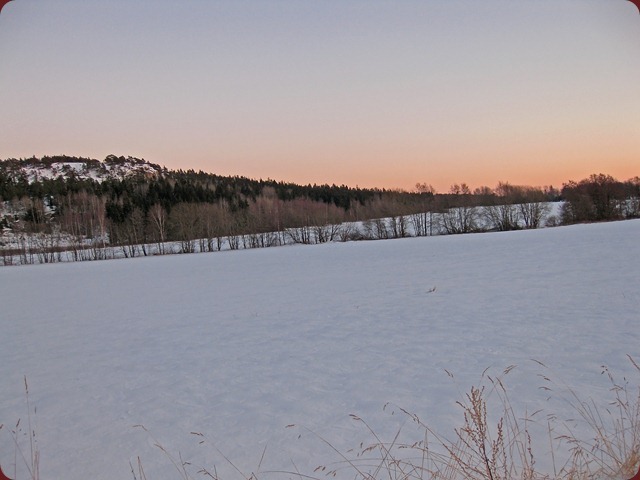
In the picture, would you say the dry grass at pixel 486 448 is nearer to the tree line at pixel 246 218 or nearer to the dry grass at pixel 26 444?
the dry grass at pixel 26 444

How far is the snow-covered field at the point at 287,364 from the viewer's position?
4.09m

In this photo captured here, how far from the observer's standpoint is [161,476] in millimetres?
3510

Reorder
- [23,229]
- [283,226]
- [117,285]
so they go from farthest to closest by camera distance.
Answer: [283,226] < [23,229] < [117,285]

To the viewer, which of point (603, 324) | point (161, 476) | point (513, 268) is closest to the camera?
point (161, 476)

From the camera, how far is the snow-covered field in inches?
161

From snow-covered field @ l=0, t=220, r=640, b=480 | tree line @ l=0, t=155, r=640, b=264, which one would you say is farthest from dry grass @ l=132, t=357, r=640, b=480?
tree line @ l=0, t=155, r=640, b=264

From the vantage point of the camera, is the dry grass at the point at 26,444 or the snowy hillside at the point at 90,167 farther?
the snowy hillside at the point at 90,167

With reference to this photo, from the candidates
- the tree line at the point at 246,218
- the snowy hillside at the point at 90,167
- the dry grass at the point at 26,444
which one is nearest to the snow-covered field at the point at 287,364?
the dry grass at the point at 26,444

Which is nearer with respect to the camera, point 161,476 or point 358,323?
point 161,476

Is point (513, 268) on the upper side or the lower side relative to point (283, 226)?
lower

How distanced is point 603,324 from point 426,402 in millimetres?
4917

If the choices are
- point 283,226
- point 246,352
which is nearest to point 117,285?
point 246,352

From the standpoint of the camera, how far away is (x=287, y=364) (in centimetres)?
643

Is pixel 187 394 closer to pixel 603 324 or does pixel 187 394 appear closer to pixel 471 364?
pixel 471 364
